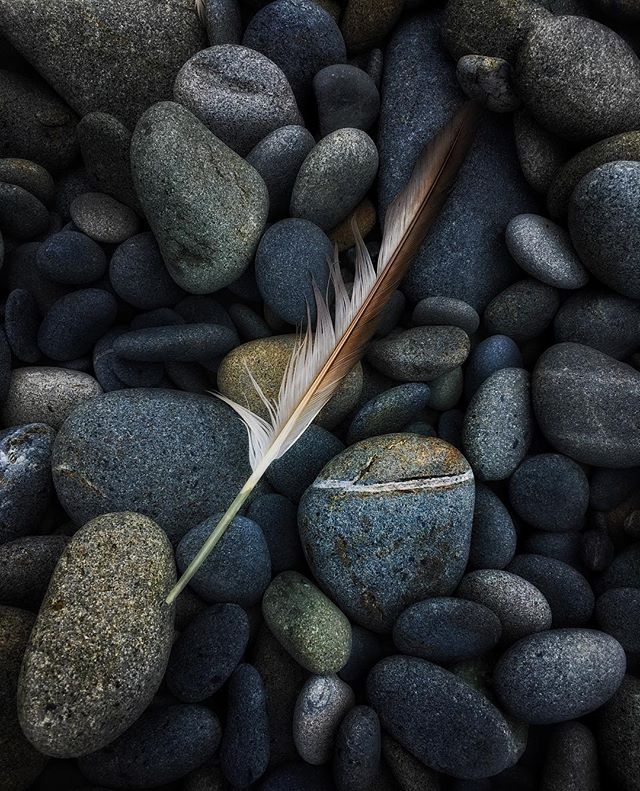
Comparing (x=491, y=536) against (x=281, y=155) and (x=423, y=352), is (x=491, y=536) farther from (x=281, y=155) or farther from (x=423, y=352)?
(x=281, y=155)

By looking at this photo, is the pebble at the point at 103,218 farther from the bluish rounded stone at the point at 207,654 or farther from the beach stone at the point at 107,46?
the bluish rounded stone at the point at 207,654

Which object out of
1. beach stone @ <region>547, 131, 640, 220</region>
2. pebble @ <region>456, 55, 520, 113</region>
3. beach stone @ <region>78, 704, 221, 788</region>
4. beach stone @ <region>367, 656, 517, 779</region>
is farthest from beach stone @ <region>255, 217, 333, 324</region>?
beach stone @ <region>78, 704, 221, 788</region>

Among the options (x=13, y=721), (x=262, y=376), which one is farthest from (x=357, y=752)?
(x=262, y=376)

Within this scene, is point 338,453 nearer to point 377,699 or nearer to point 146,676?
point 377,699

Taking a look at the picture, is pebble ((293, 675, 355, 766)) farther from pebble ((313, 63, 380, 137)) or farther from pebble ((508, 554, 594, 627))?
pebble ((313, 63, 380, 137))

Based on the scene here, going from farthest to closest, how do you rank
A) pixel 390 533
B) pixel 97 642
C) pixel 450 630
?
pixel 390 533, pixel 450 630, pixel 97 642

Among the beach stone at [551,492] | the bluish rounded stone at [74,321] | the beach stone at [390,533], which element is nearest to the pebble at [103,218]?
the bluish rounded stone at [74,321]

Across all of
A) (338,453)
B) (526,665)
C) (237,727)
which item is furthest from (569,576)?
(237,727)
